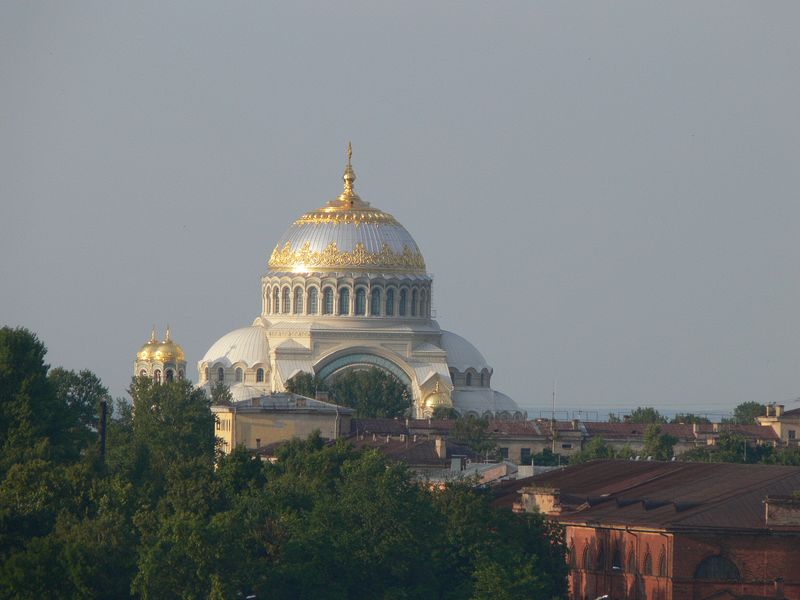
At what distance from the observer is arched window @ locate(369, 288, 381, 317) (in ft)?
480

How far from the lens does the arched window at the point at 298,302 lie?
146m

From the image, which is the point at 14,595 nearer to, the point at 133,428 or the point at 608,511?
the point at 608,511

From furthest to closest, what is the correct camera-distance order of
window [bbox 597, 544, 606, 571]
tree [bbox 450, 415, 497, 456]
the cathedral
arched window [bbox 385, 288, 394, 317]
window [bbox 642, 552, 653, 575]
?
1. arched window [bbox 385, 288, 394, 317]
2. the cathedral
3. tree [bbox 450, 415, 497, 456]
4. window [bbox 597, 544, 606, 571]
5. window [bbox 642, 552, 653, 575]

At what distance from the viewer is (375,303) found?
14650 cm

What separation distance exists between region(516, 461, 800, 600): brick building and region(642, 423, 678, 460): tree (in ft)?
120

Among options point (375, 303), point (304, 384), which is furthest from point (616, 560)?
point (375, 303)

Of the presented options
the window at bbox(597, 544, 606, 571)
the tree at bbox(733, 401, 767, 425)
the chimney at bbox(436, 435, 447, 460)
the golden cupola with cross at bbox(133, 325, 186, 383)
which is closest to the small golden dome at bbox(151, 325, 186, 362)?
the golden cupola with cross at bbox(133, 325, 186, 383)

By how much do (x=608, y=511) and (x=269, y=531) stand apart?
805 centimetres

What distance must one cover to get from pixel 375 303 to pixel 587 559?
77.6 m

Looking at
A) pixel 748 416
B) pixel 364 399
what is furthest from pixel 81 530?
Answer: pixel 748 416

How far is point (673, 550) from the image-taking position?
213 feet

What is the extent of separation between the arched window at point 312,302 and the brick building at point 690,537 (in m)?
72.5

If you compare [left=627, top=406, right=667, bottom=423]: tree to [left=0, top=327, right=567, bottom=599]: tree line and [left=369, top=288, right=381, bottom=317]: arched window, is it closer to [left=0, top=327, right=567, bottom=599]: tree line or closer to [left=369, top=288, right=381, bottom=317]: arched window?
[left=369, top=288, right=381, bottom=317]: arched window

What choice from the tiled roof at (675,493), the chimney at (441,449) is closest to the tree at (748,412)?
the chimney at (441,449)
